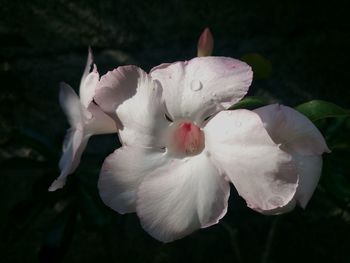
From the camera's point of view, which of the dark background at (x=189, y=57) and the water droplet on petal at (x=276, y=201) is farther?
the dark background at (x=189, y=57)

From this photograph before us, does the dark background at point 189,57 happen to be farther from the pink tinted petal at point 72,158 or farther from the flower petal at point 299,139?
the flower petal at point 299,139

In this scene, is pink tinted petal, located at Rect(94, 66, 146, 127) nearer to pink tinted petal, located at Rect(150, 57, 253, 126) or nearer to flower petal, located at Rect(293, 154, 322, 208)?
pink tinted petal, located at Rect(150, 57, 253, 126)

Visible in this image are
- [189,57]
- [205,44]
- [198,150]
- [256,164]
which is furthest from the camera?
[189,57]

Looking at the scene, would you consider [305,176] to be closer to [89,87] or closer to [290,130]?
[290,130]

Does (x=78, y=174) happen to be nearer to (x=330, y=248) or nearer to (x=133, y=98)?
(x=133, y=98)

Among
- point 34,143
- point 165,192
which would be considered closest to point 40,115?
point 34,143

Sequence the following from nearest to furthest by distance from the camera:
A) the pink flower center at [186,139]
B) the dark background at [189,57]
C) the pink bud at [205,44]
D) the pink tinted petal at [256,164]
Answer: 1. the pink tinted petal at [256,164]
2. the pink flower center at [186,139]
3. the pink bud at [205,44]
4. the dark background at [189,57]

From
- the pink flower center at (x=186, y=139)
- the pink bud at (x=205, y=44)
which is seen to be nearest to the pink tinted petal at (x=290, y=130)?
the pink flower center at (x=186, y=139)

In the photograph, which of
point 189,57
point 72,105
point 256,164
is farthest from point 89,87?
point 189,57

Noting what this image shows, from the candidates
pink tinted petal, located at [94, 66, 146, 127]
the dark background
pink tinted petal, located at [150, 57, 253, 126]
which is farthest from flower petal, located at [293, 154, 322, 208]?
the dark background
